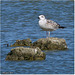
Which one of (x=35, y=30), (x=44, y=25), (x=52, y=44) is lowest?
(x=52, y=44)

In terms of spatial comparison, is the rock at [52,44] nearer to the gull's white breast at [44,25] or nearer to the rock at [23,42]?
the rock at [23,42]

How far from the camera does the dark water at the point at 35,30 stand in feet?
52.6

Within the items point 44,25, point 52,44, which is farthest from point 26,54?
point 44,25

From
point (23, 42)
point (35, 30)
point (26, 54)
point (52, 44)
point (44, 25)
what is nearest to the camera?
point (26, 54)

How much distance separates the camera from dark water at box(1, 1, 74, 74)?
16.0 metres

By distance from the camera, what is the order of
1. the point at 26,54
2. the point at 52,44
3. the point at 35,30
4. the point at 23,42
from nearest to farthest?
the point at 26,54 < the point at 52,44 < the point at 23,42 < the point at 35,30

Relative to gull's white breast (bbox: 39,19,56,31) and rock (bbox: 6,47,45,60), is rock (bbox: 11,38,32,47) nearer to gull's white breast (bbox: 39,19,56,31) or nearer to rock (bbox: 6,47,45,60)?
gull's white breast (bbox: 39,19,56,31)

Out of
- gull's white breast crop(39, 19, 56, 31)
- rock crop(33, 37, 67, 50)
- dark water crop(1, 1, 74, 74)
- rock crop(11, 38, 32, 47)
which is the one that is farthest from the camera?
rock crop(11, 38, 32, 47)

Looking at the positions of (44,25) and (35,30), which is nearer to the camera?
(44,25)

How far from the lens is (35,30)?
24.6m

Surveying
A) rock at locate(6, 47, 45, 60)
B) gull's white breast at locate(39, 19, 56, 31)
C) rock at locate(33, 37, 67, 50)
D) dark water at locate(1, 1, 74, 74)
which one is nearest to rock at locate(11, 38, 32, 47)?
dark water at locate(1, 1, 74, 74)

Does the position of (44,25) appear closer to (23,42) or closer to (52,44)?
(52,44)

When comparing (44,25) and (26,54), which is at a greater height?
(44,25)

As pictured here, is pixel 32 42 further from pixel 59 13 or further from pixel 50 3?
pixel 50 3
